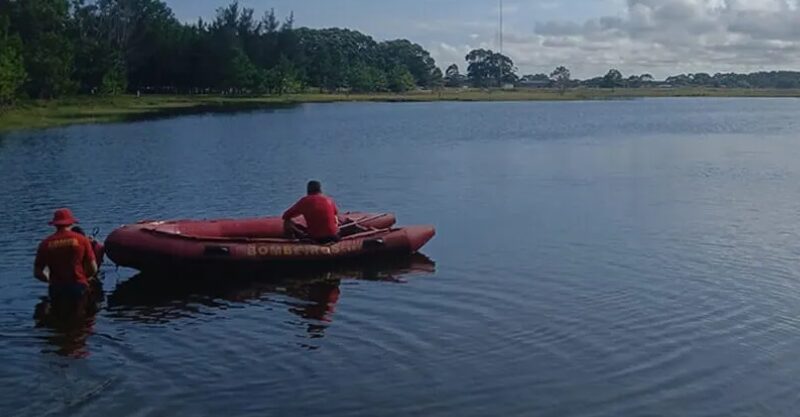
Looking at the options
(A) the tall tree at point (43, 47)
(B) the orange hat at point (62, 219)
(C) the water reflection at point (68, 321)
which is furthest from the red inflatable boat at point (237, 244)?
(A) the tall tree at point (43, 47)

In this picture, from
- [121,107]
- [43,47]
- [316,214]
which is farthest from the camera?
[121,107]

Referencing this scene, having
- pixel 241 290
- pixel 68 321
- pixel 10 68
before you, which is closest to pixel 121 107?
pixel 10 68

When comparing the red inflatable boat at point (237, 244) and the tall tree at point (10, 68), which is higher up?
the tall tree at point (10, 68)

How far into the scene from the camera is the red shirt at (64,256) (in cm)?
1599

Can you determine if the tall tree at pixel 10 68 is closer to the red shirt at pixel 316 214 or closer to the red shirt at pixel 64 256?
the red shirt at pixel 316 214

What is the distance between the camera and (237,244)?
1889 centimetres

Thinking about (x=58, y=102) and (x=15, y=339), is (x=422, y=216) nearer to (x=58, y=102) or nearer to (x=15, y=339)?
(x=15, y=339)

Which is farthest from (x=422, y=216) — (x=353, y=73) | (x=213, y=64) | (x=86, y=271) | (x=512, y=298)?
(x=353, y=73)

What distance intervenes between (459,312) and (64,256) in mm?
6123

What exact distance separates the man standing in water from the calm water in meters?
0.56

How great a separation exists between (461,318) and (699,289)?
4718mm

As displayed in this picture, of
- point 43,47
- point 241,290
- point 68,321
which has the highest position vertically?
point 43,47

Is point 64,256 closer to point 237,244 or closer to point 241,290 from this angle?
point 241,290

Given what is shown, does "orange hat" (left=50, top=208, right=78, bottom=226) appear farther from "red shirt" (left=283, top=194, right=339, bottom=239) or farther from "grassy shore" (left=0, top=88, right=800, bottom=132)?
"grassy shore" (left=0, top=88, right=800, bottom=132)
